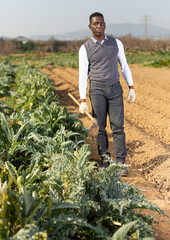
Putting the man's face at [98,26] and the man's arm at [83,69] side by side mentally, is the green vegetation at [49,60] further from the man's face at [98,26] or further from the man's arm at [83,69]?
the man's face at [98,26]

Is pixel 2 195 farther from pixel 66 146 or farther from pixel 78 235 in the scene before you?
pixel 66 146

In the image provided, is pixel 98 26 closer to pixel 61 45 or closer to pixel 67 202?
pixel 67 202

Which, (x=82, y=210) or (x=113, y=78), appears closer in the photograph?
(x=82, y=210)

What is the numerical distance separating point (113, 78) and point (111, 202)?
6.70 feet

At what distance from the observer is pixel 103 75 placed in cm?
365

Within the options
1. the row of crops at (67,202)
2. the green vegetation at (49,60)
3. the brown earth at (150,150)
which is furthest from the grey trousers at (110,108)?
the green vegetation at (49,60)

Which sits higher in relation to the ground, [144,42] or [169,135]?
[144,42]

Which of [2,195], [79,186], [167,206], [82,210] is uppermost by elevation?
[2,195]

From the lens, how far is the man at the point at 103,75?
3580mm

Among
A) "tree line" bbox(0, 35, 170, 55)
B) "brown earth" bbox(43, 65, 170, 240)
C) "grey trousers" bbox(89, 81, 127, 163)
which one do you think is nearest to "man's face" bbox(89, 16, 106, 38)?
"grey trousers" bbox(89, 81, 127, 163)

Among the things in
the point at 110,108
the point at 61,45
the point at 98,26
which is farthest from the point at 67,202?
the point at 61,45

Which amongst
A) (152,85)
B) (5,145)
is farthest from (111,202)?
(152,85)

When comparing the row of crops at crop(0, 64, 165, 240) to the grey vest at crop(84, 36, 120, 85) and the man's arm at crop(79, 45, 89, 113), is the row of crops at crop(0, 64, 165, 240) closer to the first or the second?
the man's arm at crop(79, 45, 89, 113)

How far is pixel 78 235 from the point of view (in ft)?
7.09
